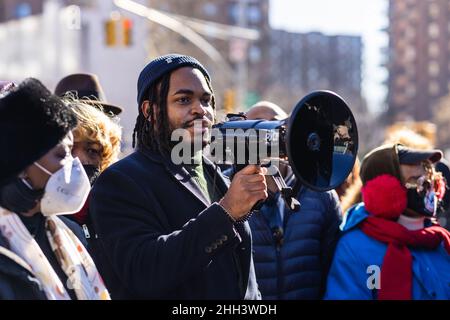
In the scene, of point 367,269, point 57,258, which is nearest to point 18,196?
point 57,258

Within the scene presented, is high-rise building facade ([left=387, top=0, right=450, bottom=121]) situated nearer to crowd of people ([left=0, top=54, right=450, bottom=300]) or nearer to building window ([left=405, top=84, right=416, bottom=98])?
building window ([left=405, top=84, right=416, bottom=98])

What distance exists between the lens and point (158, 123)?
357 cm

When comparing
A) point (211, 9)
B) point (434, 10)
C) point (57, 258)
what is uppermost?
point (434, 10)

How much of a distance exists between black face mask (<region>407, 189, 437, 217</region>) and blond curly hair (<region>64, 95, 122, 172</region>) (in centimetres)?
159

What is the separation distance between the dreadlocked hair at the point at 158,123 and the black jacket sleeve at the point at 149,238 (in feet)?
0.75

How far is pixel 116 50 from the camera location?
20.4m

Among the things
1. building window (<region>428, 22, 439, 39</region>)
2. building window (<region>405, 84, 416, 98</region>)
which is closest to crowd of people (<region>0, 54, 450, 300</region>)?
building window (<region>405, 84, 416, 98</region>)

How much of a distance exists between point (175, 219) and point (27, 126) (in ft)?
2.44

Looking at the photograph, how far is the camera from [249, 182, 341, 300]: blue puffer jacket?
4613 millimetres

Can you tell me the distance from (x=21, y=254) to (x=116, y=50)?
58.4 ft

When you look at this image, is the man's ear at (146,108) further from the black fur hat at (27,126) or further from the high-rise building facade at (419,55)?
the high-rise building facade at (419,55)

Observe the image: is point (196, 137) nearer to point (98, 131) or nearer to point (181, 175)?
point (181, 175)
